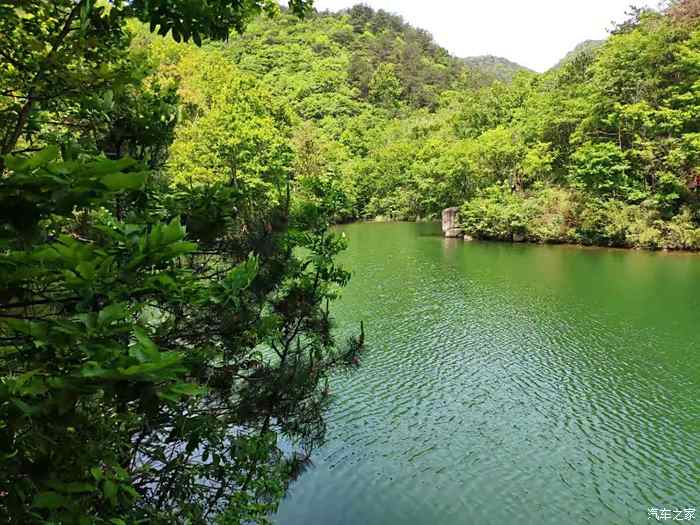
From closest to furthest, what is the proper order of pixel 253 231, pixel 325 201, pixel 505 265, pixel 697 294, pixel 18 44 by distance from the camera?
pixel 18 44, pixel 253 231, pixel 325 201, pixel 697 294, pixel 505 265

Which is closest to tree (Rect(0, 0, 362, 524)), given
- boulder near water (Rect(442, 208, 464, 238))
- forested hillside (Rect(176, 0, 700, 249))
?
forested hillside (Rect(176, 0, 700, 249))

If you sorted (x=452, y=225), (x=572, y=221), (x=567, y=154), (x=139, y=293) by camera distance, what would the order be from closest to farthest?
1. (x=139, y=293)
2. (x=572, y=221)
3. (x=567, y=154)
4. (x=452, y=225)

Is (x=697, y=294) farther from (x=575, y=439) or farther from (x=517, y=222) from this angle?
(x=517, y=222)

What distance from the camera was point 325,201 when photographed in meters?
5.32

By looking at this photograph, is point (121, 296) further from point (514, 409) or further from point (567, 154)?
point (567, 154)

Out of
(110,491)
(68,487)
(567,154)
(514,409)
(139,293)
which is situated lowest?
(514,409)

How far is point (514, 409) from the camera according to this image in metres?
8.80

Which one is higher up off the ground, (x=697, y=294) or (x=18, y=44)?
(x=18, y=44)

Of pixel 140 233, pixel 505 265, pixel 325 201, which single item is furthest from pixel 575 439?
pixel 505 265

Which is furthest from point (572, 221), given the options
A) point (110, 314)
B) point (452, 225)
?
point (110, 314)

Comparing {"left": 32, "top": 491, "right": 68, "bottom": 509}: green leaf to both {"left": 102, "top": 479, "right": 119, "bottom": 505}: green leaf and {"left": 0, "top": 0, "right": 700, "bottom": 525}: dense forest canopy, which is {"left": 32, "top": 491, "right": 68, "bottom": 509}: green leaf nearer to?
{"left": 0, "top": 0, "right": 700, "bottom": 525}: dense forest canopy

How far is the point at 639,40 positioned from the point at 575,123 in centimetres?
592

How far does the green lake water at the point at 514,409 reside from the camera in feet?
20.6

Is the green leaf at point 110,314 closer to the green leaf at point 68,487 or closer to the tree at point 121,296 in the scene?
the tree at point 121,296
